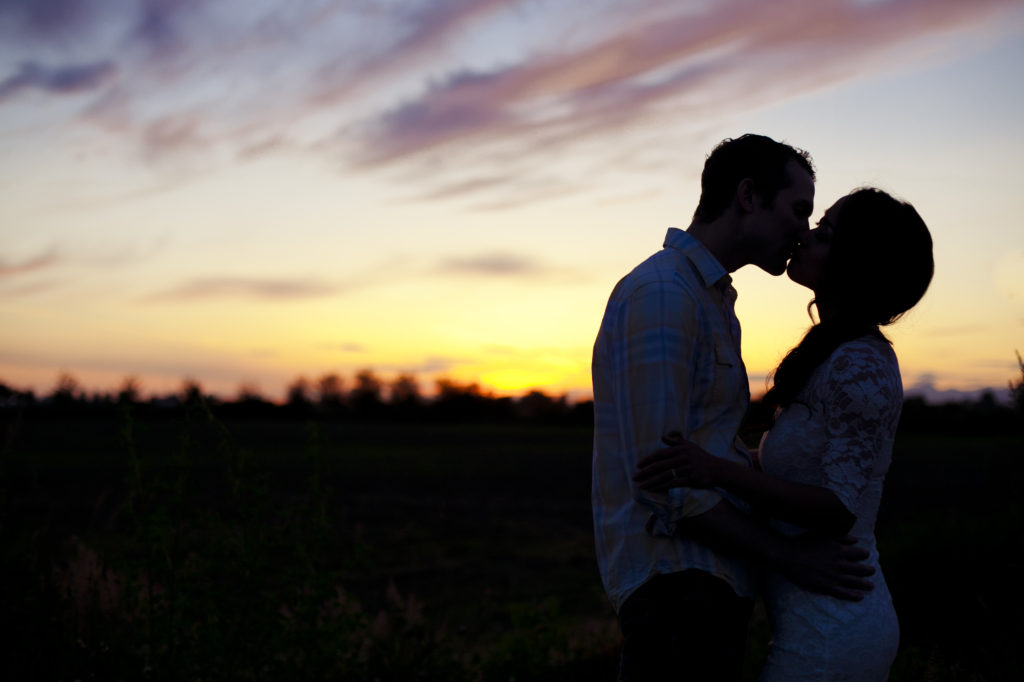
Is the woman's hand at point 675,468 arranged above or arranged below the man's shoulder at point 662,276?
below

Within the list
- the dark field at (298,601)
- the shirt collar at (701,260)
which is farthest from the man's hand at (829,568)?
the dark field at (298,601)

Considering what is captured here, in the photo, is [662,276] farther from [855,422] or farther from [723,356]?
[855,422]

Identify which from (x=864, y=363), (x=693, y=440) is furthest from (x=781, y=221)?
(x=693, y=440)

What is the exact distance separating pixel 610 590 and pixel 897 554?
5.13 metres

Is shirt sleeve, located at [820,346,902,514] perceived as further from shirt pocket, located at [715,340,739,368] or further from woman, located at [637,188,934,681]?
shirt pocket, located at [715,340,739,368]

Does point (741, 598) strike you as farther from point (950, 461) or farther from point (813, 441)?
point (950, 461)

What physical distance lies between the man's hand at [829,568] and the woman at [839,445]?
0.13ft

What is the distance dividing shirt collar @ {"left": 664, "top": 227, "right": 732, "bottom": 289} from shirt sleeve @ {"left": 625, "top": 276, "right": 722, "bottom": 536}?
22 cm

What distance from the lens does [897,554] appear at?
6.86m

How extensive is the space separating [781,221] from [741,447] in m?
0.72

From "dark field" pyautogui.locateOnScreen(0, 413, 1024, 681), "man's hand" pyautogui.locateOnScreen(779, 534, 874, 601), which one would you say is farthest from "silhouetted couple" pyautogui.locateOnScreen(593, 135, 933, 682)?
"dark field" pyautogui.locateOnScreen(0, 413, 1024, 681)

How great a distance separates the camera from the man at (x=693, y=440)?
2.40 m

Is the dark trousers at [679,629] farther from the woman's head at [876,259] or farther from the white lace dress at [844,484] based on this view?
the woman's head at [876,259]

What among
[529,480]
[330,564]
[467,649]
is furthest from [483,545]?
[529,480]
